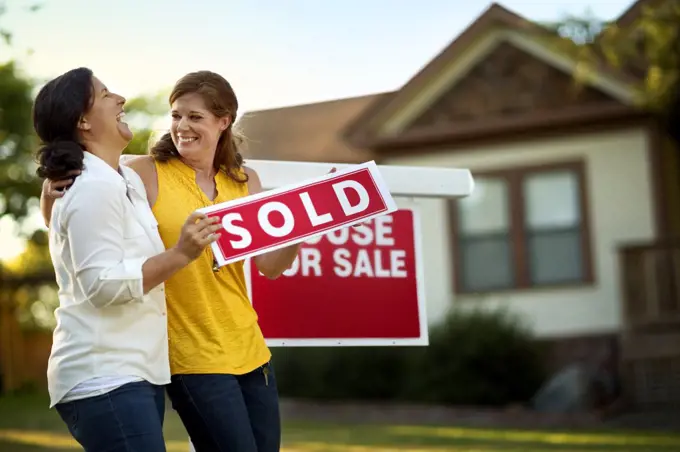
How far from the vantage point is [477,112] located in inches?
785

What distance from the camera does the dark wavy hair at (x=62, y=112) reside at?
3.59m

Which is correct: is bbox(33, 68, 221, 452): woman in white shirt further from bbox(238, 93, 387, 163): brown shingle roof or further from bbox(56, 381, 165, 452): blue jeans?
bbox(238, 93, 387, 163): brown shingle roof

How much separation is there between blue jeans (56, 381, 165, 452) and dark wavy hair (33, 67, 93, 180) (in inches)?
25.5

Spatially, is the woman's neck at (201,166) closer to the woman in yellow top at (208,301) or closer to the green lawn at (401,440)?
the woman in yellow top at (208,301)

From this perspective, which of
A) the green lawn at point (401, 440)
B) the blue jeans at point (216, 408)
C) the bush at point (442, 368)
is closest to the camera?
the blue jeans at point (216, 408)

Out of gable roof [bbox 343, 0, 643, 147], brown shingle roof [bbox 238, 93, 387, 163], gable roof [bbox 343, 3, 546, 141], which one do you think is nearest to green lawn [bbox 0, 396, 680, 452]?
gable roof [bbox 343, 0, 643, 147]

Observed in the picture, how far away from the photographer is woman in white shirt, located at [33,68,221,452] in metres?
3.47

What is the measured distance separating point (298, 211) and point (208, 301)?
0.42m

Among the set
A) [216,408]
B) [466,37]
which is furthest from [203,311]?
[466,37]

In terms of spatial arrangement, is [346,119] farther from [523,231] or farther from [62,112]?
[62,112]

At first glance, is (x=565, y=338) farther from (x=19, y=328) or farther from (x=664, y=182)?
(x=19, y=328)

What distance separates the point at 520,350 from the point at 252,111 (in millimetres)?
13392

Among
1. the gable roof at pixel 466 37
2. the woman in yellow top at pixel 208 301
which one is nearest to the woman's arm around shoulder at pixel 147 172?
the woman in yellow top at pixel 208 301

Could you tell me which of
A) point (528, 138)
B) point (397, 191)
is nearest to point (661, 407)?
point (528, 138)
